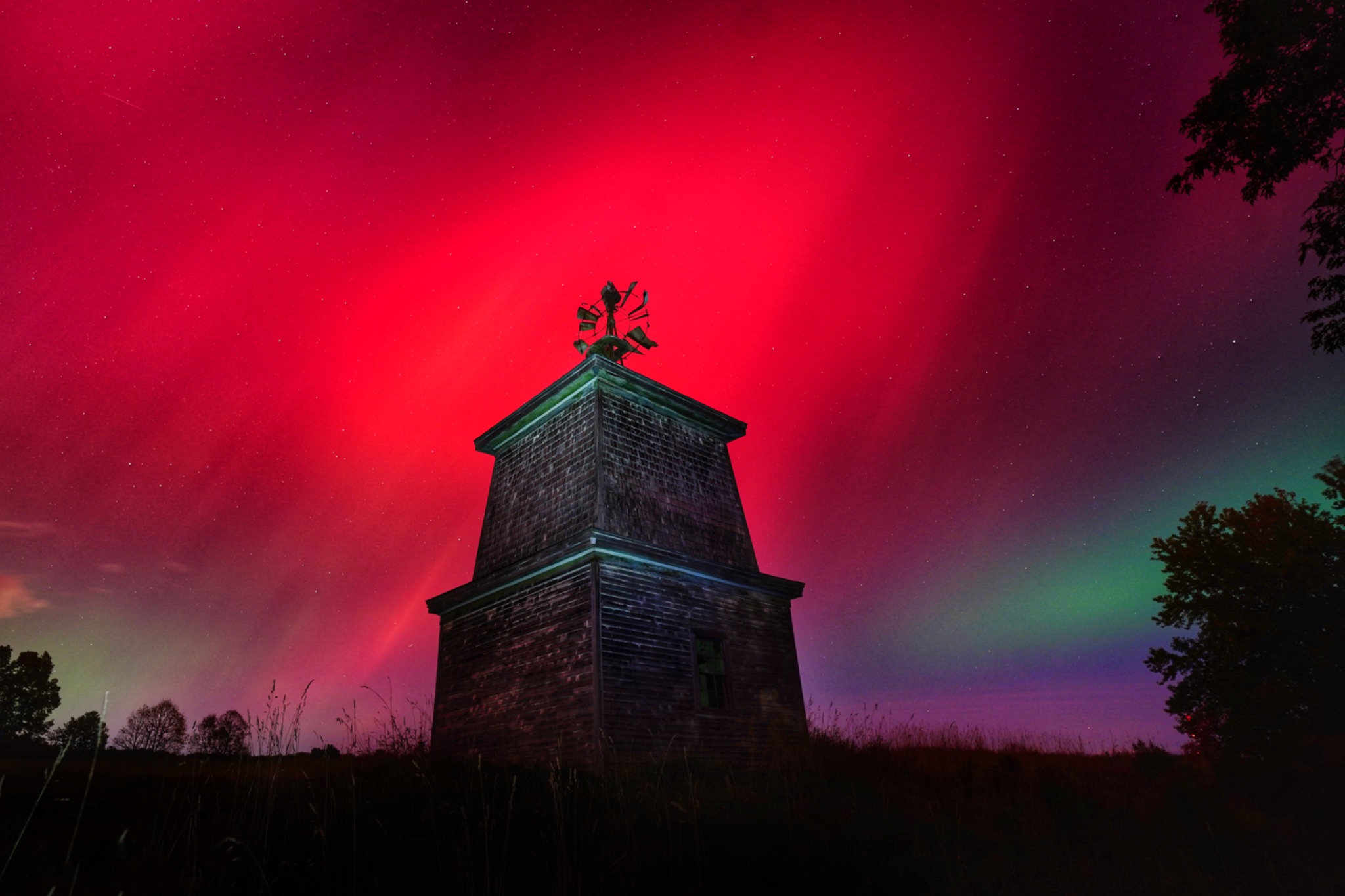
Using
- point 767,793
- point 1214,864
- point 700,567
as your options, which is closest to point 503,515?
point 700,567

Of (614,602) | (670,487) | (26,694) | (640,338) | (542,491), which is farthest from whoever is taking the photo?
(26,694)

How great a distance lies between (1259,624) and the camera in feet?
66.3

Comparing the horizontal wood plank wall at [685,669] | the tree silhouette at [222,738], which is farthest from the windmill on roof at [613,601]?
the tree silhouette at [222,738]

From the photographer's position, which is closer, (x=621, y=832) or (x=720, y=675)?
(x=621, y=832)

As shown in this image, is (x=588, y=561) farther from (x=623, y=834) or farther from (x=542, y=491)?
(x=623, y=834)

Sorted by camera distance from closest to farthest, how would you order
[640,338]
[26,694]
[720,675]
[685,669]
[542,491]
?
[685,669] < [720,675] < [542,491] < [640,338] < [26,694]

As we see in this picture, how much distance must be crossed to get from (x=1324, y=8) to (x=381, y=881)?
15.7 m

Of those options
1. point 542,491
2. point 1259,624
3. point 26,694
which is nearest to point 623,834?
point 542,491

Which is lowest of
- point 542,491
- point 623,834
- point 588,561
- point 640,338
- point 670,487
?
point 623,834

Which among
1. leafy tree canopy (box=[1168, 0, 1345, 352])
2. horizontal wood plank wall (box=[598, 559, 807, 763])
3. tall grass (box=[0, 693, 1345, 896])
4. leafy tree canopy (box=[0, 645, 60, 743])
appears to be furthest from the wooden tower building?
leafy tree canopy (box=[0, 645, 60, 743])

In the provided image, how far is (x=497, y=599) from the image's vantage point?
15.1 metres

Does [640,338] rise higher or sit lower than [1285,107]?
higher

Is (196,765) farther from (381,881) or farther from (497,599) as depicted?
(497,599)

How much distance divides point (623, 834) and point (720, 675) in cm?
756
